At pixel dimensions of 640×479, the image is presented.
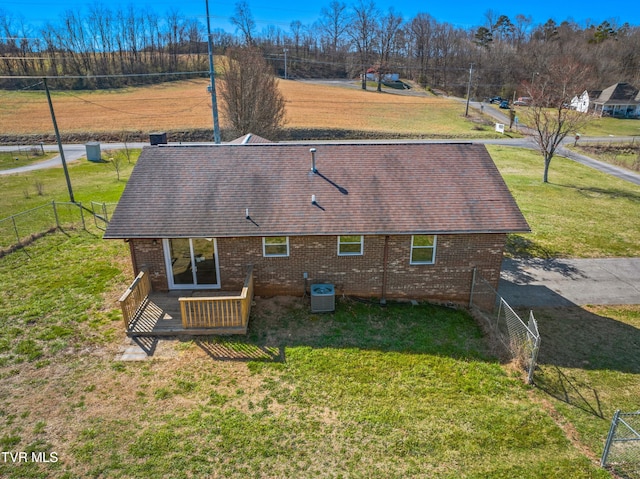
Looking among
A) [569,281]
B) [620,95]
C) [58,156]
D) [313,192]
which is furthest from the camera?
[620,95]

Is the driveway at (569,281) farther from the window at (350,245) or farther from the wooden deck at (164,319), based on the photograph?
the wooden deck at (164,319)

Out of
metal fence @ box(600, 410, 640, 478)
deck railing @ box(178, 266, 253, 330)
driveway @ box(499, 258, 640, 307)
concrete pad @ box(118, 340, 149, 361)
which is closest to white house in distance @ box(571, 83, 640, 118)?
driveway @ box(499, 258, 640, 307)

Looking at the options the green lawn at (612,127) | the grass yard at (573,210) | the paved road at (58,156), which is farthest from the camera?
the green lawn at (612,127)

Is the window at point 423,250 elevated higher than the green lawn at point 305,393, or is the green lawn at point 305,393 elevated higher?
the window at point 423,250

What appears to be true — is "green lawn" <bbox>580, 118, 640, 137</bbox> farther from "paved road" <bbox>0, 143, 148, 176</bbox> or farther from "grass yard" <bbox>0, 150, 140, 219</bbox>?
"paved road" <bbox>0, 143, 148, 176</bbox>

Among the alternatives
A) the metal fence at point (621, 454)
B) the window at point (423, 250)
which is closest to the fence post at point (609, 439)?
the metal fence at point (621, 454)

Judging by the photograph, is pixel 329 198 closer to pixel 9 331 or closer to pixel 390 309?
pixel 390 309

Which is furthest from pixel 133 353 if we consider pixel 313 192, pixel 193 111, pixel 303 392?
pixel 193 111

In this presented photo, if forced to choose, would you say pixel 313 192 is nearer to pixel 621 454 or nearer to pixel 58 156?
pixel 621 454
